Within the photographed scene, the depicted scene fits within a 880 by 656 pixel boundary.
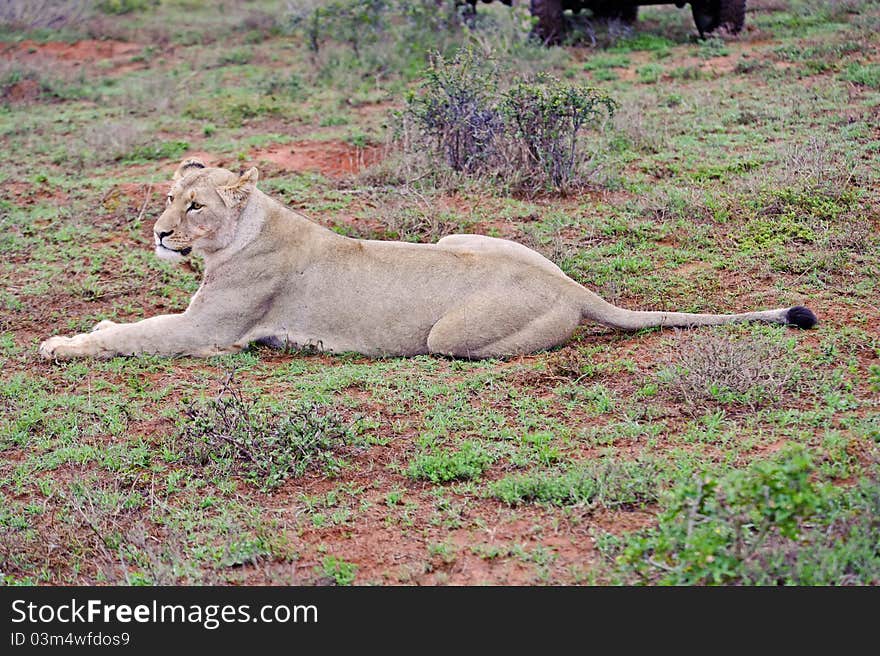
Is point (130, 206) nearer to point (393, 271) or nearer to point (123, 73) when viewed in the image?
point (393, 271)

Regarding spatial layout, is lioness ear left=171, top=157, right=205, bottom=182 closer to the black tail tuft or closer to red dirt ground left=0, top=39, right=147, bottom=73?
the black tail tuft

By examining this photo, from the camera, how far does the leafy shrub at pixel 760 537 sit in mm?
3400

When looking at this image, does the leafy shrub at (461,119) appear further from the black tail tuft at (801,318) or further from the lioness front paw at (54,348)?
the lioness front paw at (54,348)

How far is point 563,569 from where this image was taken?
3783 mm

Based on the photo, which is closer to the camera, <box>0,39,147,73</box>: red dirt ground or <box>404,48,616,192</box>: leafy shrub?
<box>404,48,616,192</box>: leafy shrub

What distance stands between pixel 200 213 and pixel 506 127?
3523 mm

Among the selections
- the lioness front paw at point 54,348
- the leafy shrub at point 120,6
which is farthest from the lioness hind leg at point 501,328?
the leafy shrub at point 120,6

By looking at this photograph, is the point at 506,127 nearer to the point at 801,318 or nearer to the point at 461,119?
the point at 461,119

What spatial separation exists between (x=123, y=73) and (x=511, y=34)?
5.94m

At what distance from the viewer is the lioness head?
242 inches

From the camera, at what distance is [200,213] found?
6176 mm

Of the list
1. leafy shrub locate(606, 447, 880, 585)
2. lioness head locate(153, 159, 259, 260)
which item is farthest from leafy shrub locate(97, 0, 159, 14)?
leafy shrub locate(606, 447, 880, 585)

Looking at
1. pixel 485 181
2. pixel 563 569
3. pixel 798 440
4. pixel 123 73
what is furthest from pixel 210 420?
pixel 123 73

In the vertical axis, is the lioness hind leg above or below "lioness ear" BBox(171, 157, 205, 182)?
below
